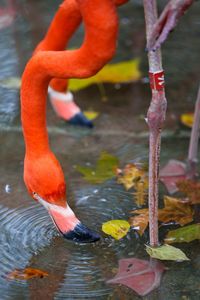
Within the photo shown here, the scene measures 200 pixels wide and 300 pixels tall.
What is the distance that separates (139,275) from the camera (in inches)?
79.0

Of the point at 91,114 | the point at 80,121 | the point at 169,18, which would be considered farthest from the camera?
the point at 91,114

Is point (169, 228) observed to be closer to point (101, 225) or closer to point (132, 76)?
point (101, 225)

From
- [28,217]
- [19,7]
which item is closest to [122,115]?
[28,217]

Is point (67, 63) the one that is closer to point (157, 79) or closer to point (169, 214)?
point (157, 79)

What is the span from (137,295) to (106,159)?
0.83 m

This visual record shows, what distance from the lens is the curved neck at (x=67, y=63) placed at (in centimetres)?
181

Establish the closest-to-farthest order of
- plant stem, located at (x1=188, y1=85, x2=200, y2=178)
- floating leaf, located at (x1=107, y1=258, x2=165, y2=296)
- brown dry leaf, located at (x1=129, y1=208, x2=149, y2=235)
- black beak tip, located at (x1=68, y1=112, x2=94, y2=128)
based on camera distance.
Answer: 1. floating leaf, located at (x1=107, y1=258, x2=165, y2=296)
2. brown dry leaf, located at (x1=129, y1=208, x2=149, y2=235)
3. plant stem, located at (x1=188, y1=85, x2=200, y2=178)
4. black beak tip, located at (x1=68, y1=112, x2=94, y2=128)

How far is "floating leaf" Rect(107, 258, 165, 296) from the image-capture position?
196cm

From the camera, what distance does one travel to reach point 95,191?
2467 millimetres

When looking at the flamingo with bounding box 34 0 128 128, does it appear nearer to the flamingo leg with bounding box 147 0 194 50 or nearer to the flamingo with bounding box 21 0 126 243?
the flamingo with bounding box 21 0 126 243

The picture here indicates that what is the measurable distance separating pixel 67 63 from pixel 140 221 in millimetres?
587

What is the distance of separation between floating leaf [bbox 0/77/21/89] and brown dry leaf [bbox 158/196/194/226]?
117cm

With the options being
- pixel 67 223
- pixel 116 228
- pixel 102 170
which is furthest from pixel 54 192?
pixel 102 170

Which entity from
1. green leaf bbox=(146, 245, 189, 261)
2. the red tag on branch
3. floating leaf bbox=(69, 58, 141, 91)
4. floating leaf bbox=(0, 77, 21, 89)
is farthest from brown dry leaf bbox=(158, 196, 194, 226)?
floating leaf bbox=(0, 77, 21, 89)
